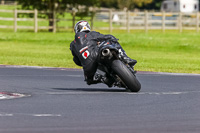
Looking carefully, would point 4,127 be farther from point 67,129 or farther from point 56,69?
point 56,69

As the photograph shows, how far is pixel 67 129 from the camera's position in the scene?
8133mm

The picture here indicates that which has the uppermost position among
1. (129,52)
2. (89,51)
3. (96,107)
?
(89,51)

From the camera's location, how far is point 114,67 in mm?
12039

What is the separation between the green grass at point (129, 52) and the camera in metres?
21.8

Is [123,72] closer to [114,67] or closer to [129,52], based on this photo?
[114,67]

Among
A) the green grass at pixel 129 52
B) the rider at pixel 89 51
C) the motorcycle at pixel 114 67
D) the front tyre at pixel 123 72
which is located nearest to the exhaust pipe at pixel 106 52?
the motorcycle at pixel 114 67

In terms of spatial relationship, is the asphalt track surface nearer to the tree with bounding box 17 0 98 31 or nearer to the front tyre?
the front tyre

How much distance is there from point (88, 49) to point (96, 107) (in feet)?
8.15

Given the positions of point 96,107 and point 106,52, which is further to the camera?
point 106,52

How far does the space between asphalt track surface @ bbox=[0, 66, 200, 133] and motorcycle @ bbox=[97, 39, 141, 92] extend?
239 millimetres

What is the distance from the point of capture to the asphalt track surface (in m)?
8.35

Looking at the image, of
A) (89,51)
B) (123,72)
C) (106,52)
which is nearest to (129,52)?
(89,51)

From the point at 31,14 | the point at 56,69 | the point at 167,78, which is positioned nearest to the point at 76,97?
the point at 167,78

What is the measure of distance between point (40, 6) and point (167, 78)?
37.7 m
